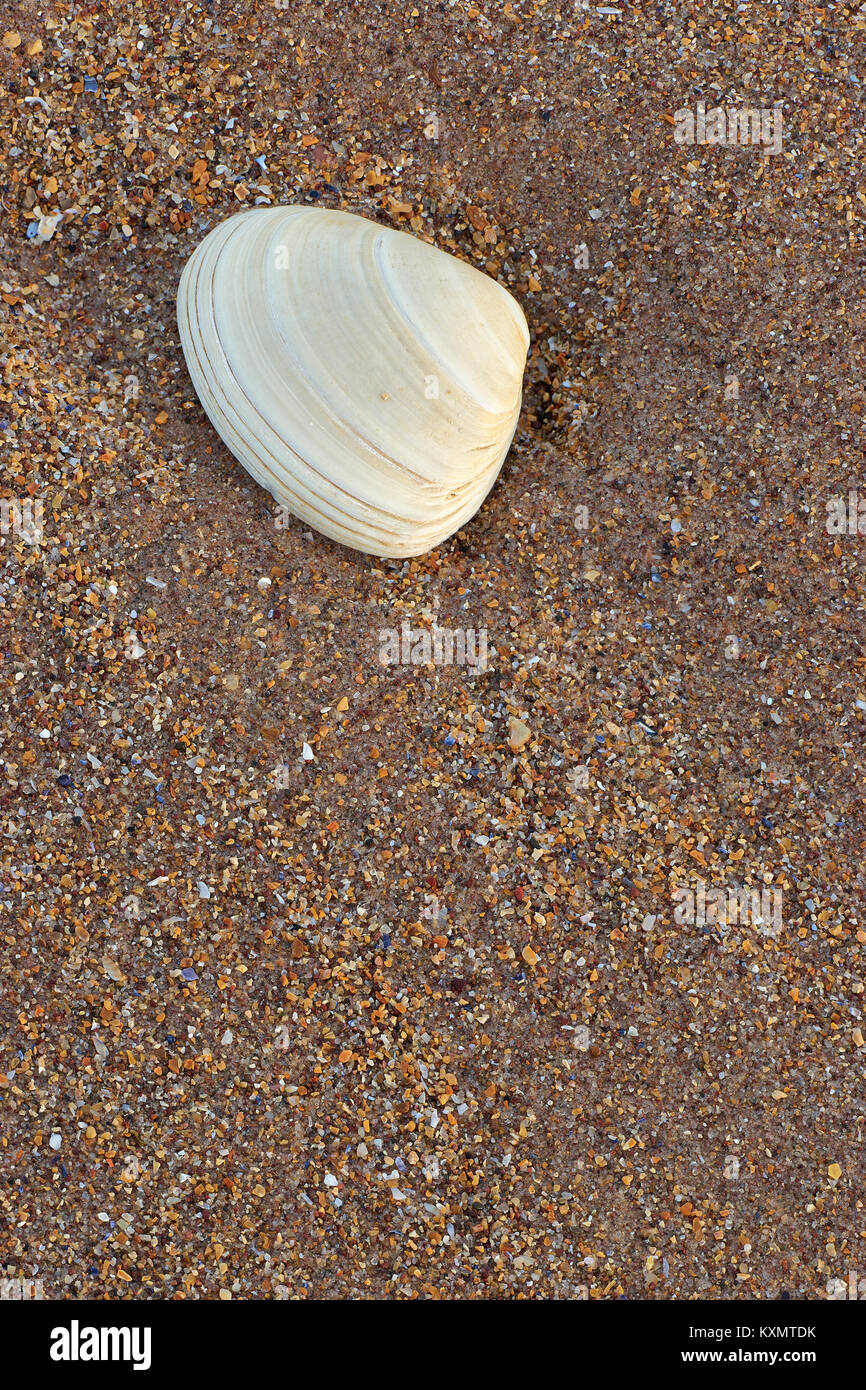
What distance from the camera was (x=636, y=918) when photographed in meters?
2.71

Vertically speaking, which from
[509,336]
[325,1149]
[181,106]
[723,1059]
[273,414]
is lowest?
[325,1149]

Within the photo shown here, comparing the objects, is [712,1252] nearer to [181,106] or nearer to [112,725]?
[112,725]

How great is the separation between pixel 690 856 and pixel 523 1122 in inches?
33.9

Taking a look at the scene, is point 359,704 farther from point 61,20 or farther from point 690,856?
point 61,20

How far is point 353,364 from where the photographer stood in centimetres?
259

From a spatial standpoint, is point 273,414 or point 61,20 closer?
point 273,414

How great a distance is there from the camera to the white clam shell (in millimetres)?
2561

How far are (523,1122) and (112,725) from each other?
5.11 ft

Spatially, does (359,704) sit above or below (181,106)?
below

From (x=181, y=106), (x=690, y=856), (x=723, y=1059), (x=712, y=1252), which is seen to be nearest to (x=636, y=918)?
(x=690, y=856)

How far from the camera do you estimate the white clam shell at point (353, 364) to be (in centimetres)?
256
